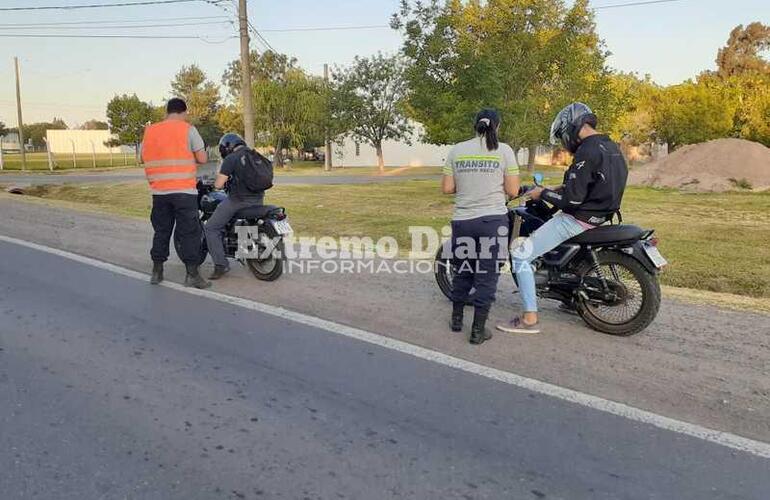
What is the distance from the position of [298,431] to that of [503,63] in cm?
1562

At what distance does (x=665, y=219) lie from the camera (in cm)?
1431

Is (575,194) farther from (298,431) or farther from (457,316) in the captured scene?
(298,431)

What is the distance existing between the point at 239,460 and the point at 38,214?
12178mm

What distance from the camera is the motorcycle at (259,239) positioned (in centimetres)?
716

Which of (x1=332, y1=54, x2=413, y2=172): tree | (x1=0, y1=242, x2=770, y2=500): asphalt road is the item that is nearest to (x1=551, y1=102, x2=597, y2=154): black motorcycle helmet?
(x1=0, y1=242, x2=770, y2=500): asphalt road

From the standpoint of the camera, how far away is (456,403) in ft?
13.0

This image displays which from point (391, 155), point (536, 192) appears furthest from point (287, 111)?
point (536, 192)

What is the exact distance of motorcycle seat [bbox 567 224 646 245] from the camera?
5.13 metres

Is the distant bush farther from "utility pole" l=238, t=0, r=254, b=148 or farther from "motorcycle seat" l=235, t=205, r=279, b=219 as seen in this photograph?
"motorcycle seat" l=235, t=205, r=279, b=219

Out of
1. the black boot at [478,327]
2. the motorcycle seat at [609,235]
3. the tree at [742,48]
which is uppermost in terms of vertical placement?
the tree at [742,48]

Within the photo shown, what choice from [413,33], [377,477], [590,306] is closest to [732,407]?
[590,306]

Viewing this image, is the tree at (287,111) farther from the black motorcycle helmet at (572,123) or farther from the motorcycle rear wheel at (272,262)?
the black motorcycle helmet at (572,123)

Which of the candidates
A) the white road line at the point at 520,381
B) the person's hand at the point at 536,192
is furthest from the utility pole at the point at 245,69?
the person's hand at the point at 536,192

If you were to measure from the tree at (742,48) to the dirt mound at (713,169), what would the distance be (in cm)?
4959
